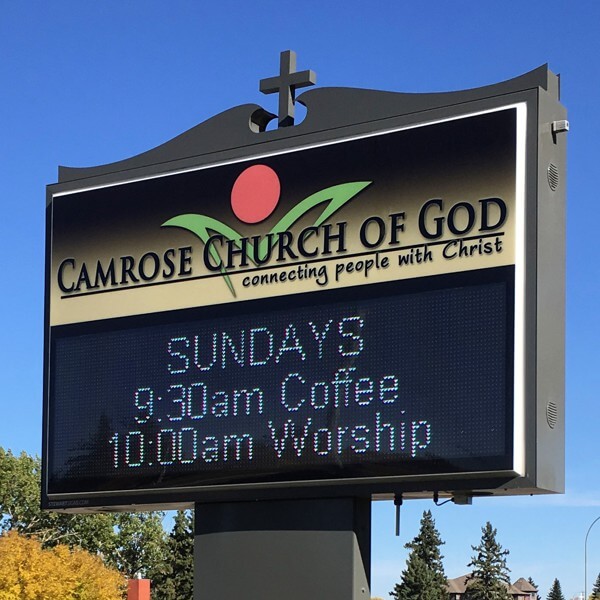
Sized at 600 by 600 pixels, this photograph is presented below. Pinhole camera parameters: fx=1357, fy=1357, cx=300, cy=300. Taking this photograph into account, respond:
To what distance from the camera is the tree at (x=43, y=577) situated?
116 ft

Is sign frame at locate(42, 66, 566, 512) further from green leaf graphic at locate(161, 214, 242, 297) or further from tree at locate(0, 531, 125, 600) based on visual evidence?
tree at locate(0, 531, 125, 600)

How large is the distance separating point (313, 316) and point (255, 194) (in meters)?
1.47

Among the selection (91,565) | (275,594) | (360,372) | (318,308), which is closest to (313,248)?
(318,308)

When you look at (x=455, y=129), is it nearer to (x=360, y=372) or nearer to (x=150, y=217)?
(x=360, y=372)

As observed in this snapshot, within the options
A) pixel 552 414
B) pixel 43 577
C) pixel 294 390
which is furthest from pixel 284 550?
pixel 43 577

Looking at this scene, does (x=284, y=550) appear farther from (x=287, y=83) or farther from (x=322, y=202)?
(x=287, y=83)

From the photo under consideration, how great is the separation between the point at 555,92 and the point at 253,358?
3.59 meters

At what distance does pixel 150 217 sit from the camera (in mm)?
13641

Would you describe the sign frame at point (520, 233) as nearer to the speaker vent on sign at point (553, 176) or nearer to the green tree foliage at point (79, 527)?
the speaker vent on sign at point (553, 176)

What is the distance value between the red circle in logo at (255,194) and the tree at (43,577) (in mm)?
24372

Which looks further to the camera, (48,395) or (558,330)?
(48,395)

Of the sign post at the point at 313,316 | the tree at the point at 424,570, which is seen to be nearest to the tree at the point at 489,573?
the tree at the point at 424,570

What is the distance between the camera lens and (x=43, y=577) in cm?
3594

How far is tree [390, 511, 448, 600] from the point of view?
192 ft
